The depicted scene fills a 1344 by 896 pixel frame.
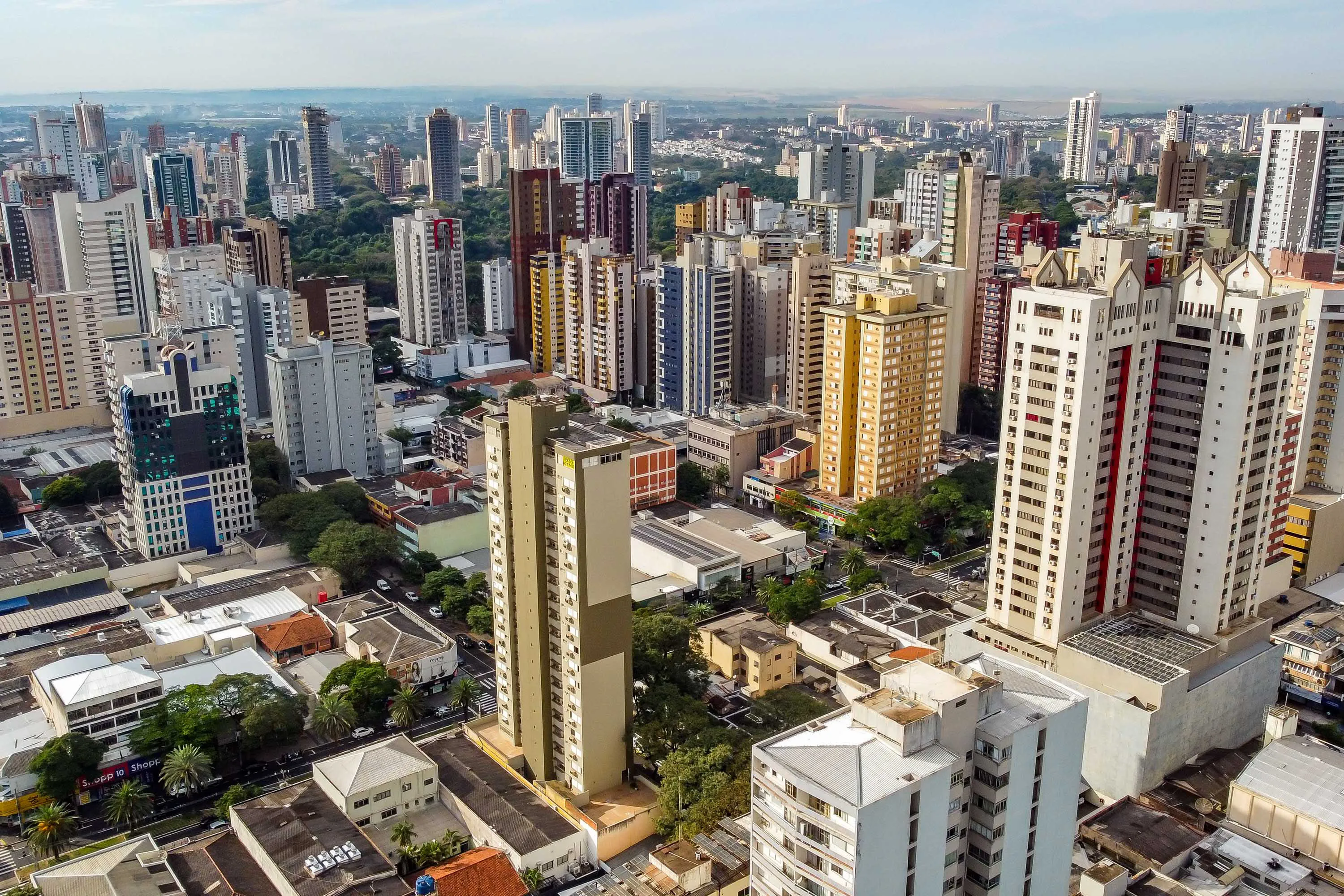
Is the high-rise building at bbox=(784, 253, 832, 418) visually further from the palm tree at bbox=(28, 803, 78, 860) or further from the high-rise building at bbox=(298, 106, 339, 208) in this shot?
the high-rise building at bbox=(298, 106, 339, 208)

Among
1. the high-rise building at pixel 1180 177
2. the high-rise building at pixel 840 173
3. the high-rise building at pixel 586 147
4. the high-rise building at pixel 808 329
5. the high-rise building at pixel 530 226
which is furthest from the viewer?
the high-rise building at pixel 586 147

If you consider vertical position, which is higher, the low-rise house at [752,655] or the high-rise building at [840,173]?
the high-rise building at [840,173]

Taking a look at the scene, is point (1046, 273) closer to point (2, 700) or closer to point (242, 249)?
point (2, 700)

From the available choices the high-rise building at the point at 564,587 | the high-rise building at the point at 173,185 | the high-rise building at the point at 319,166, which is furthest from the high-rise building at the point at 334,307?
the high-rise building at the point at 319,166

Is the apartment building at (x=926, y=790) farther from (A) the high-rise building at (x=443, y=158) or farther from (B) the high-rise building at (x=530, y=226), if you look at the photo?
(A) the high-rise building at (x=443, y=158)

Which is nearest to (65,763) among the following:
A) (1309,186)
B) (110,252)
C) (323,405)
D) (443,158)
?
(323,405)

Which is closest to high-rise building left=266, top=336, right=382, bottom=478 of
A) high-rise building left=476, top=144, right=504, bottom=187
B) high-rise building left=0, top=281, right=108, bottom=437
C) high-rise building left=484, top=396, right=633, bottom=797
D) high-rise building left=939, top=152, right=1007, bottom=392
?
high-rise building left=0, top=281, right=108, bottom=437
